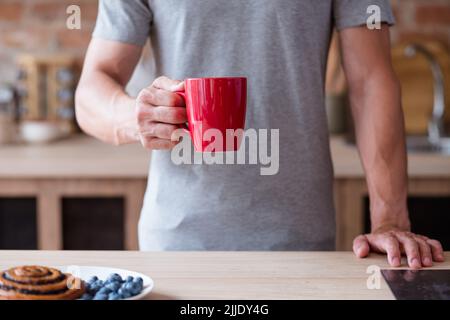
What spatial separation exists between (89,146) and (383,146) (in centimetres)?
130

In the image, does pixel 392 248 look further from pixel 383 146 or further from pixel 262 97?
pixel 262 97

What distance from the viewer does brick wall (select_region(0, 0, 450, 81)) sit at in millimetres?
2768

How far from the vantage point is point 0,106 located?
2.74 metres

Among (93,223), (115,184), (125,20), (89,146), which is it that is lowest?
(93,223)

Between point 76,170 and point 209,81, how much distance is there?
49.8 inches

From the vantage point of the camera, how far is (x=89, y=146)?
2.47 metres

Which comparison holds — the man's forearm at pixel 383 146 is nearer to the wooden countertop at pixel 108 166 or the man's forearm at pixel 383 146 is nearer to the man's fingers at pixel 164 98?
the man's fingers at pixel 164 98

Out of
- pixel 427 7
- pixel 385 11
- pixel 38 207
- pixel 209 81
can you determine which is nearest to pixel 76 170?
pixel 38 207

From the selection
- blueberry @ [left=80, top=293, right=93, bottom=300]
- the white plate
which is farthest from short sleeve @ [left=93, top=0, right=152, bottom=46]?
blueberry @ [left=80, top=293, right=93, bottom=300]

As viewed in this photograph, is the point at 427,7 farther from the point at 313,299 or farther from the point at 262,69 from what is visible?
the point at 313,299

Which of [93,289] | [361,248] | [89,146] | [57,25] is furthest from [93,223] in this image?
[93,289]

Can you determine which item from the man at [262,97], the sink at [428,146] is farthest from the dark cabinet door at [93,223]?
the sink at [428,146]

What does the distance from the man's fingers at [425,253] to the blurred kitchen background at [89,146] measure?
1.00 metres
